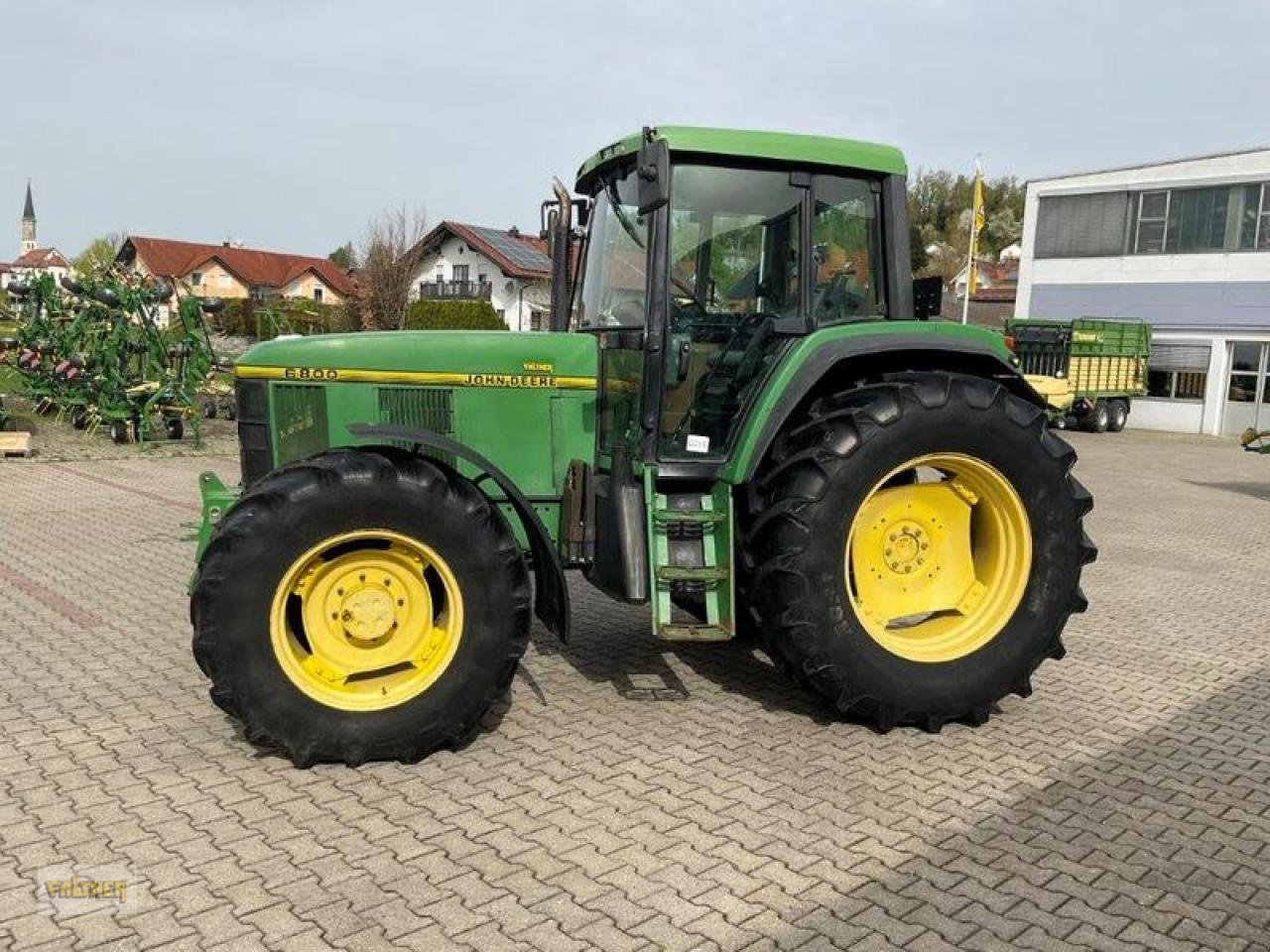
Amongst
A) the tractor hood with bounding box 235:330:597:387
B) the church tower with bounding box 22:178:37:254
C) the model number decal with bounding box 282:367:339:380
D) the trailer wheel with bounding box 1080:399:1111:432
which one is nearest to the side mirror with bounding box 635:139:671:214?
the tractor hood with bounding box 235:330:597:387

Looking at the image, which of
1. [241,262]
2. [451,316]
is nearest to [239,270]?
[241,262]

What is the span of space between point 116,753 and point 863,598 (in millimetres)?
3073

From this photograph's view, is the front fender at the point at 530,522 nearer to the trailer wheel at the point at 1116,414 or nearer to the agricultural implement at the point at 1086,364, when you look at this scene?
the agricultural implement at the point at 1086,364

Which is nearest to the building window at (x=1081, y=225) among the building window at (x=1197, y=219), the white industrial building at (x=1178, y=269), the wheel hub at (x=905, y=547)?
the white industrial building at (x=1178, y=269)

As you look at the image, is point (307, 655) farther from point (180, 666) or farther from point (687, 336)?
point (687, 336)

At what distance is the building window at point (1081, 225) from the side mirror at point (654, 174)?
23649 millimetres

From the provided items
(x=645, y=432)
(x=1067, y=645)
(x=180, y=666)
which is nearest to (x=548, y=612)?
(x=645, y=432)

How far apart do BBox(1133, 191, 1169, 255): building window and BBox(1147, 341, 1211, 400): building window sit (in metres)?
2.26

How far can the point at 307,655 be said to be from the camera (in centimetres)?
383

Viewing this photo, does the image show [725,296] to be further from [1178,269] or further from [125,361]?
[1178,269]

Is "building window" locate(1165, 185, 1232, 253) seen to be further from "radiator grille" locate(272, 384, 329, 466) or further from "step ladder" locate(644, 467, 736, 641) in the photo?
"radiator grille" locate(272, 384, 329, 466)

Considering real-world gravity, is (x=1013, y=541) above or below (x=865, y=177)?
below

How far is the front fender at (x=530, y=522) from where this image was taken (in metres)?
3.95

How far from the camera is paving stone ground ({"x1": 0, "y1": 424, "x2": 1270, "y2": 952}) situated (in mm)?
Answer: 2850
